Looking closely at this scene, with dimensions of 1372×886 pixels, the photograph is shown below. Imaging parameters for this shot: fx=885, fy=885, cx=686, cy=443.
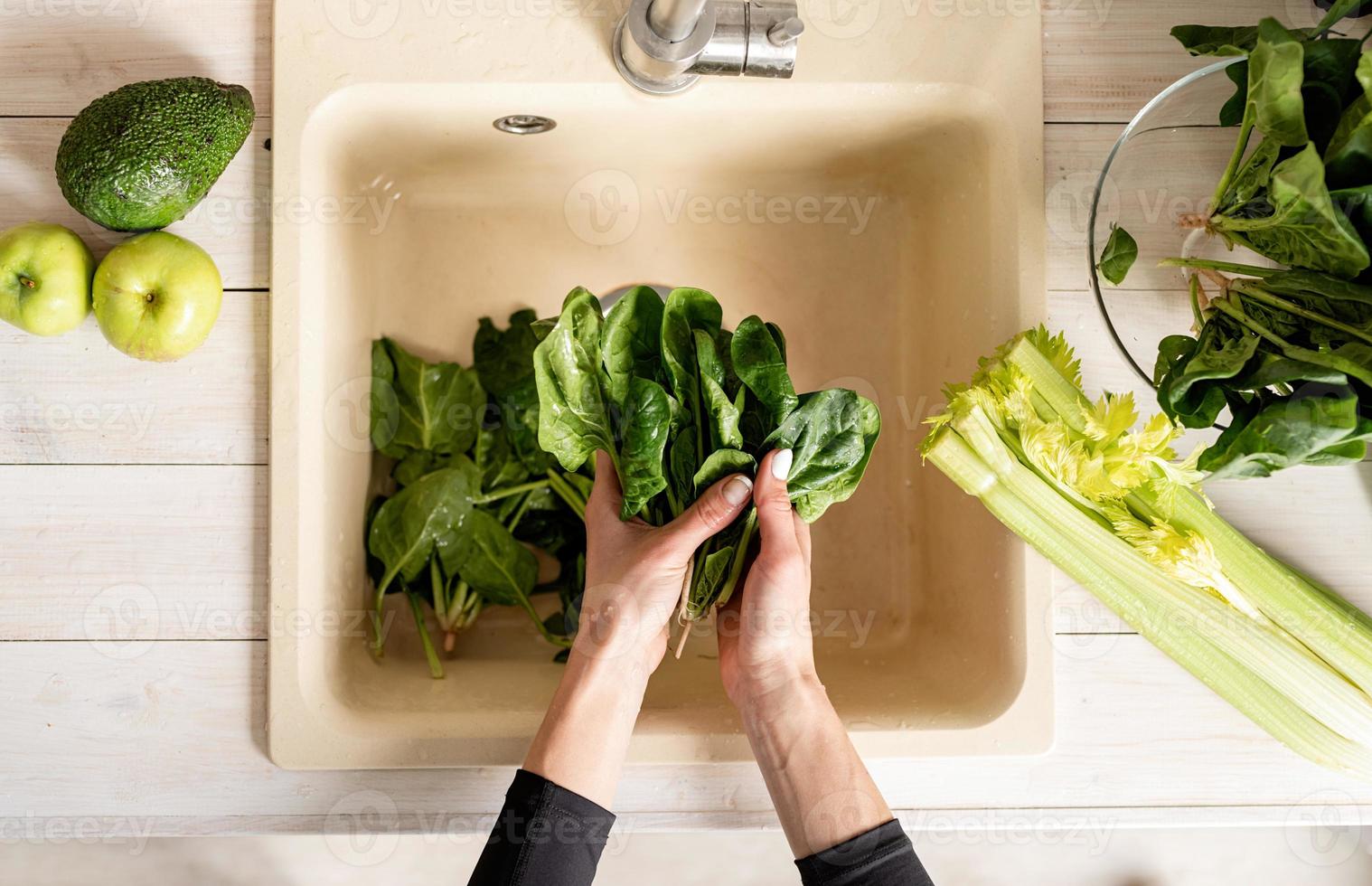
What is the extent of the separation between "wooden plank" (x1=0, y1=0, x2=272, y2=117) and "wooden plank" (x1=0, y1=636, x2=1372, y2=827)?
1.55 ft

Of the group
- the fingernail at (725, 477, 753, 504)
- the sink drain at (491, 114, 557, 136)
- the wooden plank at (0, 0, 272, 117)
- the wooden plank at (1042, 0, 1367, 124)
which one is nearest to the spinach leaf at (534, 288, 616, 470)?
the fingernail at (725, 477, 753, 504)

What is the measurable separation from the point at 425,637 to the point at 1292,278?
0.76 m

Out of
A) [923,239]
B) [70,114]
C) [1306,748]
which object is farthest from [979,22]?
[70,114]

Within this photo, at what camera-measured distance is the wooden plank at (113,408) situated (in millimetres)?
746

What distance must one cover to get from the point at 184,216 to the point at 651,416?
433 millimetres

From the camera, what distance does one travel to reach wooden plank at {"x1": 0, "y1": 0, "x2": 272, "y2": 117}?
755mm

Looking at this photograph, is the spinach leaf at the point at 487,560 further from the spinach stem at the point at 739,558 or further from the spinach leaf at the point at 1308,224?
the spinach leaf at the point at 1308,224

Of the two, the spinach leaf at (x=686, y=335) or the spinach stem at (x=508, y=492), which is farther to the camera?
the spinach stem at (x=508, y=492)

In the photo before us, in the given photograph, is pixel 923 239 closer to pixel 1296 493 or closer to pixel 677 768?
pixel 1296 493

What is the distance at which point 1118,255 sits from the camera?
0.71 m

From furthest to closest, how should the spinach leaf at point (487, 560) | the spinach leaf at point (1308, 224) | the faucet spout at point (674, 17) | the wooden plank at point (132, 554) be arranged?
1. the spinach leaf at point (487, 560)
2. the wooden plank at point (132, 554)
3. the faucet spout at point (674, 17)
4. the spinach leaf at point (1308, 224)

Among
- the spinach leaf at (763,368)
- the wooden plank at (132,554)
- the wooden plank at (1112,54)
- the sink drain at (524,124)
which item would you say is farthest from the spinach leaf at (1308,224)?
the wooden plank at (132,554)

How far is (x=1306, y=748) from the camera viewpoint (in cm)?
71

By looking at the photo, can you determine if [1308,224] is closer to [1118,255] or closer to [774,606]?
[1118,255]
